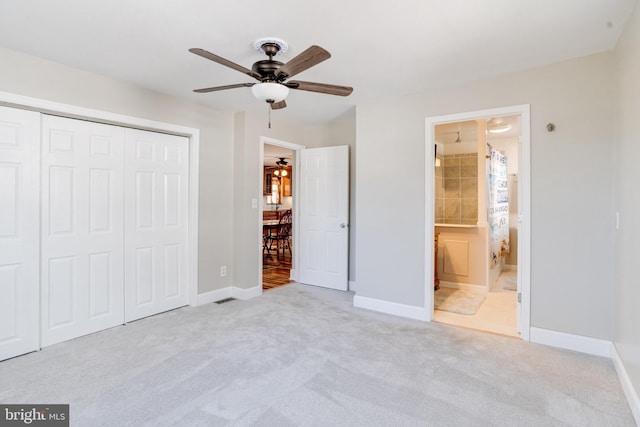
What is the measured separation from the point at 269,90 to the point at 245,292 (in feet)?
9.04

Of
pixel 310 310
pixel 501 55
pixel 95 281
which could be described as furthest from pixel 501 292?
pixel 95 281

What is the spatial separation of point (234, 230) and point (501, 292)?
3693 mm

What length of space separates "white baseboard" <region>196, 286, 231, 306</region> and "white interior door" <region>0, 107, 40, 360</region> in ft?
5.00

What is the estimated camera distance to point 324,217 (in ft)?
15.8

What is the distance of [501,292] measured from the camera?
15.0 feet

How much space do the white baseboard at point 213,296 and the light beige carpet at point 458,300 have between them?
254cm

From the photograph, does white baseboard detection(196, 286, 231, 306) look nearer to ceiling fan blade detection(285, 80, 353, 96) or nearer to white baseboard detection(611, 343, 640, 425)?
ceiling fan blade detection(285, 80, 353, 96)

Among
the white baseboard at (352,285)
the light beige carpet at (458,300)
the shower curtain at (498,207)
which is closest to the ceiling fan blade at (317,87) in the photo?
the light beige carpet at (458,300)

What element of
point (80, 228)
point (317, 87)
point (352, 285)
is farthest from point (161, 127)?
point (352, 285)

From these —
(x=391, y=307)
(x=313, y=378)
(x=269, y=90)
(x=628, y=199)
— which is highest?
(x=269, y=90)

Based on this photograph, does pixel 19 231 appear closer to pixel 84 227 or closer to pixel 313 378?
pixel 84 227

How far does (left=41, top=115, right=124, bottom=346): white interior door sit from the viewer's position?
9.37 ft

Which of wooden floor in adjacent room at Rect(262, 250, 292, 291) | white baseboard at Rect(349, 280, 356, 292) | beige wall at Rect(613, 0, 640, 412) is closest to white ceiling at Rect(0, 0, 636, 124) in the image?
beige wall at Rect(613, 0, 640, 412)

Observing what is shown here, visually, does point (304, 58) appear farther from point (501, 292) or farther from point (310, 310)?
point (501, 292)
